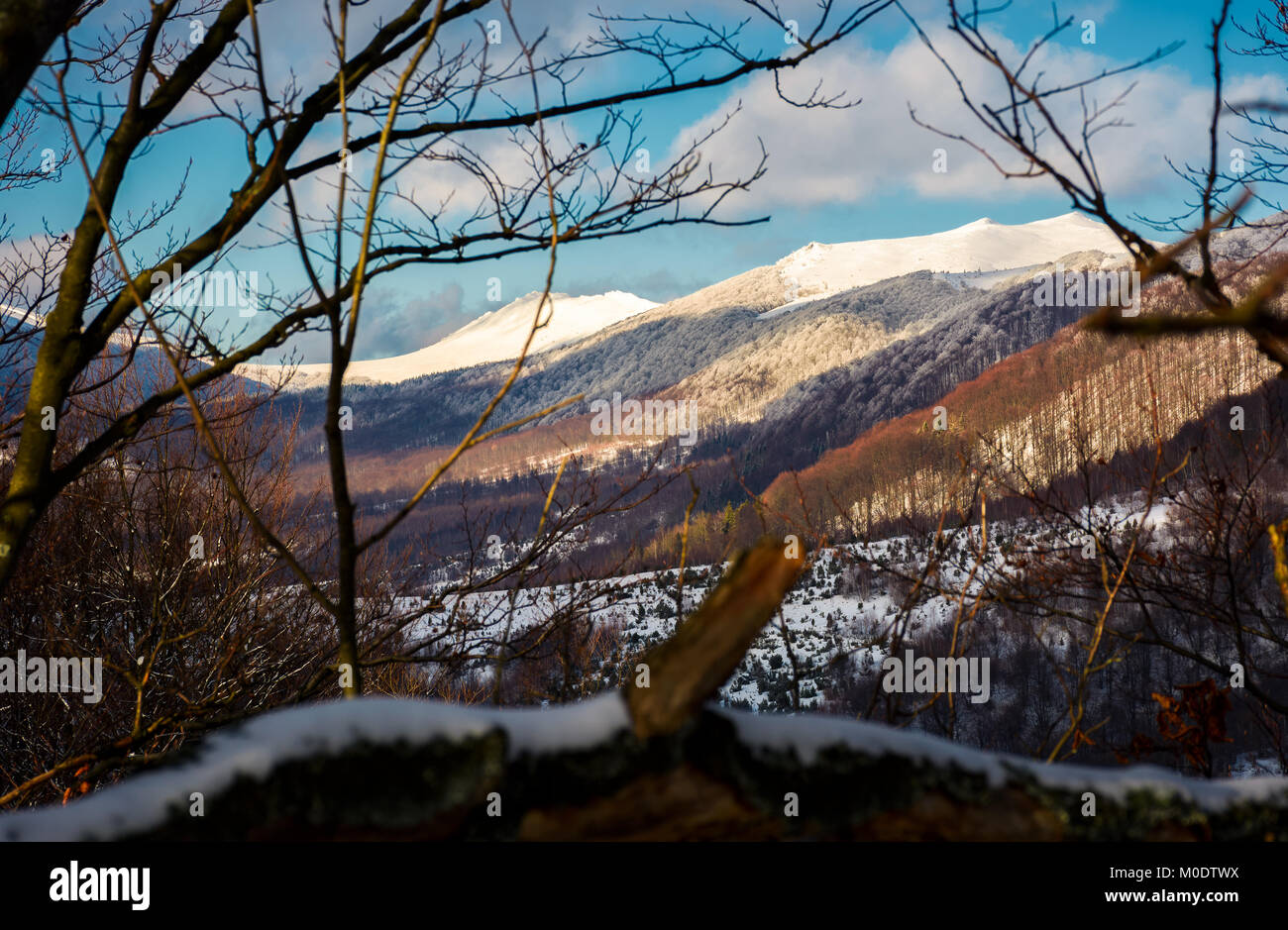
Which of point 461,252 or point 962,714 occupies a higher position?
point 461,252

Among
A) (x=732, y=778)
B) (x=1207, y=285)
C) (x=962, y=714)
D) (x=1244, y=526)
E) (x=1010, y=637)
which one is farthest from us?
(x=1010, y=637)

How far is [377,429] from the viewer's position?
479 feet

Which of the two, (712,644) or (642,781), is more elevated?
(712,644)

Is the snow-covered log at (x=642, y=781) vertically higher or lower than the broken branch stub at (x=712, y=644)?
lower

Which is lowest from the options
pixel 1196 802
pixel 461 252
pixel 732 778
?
pixel 1196 802

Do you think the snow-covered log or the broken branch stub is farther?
the broken branch stub

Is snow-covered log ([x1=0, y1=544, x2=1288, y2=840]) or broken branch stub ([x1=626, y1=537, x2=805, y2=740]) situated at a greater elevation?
broken branch stub ([x1=626, y1=537, x2=805, y2=740])

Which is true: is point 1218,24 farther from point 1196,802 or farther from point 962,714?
point 962,714

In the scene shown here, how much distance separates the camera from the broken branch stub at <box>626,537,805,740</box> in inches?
46.0

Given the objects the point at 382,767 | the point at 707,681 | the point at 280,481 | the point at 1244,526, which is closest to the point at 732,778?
the point at 707,681

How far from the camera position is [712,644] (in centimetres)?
118

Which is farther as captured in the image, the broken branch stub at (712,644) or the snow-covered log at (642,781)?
the broken branch stub at (712,644)

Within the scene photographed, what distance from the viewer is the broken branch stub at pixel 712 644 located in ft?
3.84
